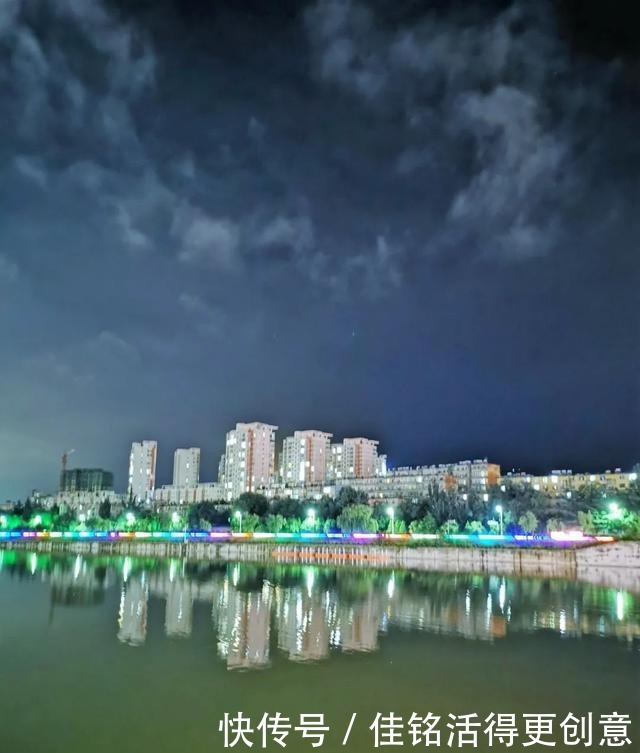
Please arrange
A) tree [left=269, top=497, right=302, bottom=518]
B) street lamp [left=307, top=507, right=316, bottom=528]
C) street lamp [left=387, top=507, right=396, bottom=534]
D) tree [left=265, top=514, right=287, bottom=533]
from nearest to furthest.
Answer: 1. street lamp [left=387, top=507, right=396, bottom=534]
2. tree [left=265, top=514, right=287, bottom=533]
3. street lamp [left=307, top=507, right=316, bottom=528]
4. tree [left=269, top=497, right=302, bottom=518]

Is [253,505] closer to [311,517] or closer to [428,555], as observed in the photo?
[311,517]

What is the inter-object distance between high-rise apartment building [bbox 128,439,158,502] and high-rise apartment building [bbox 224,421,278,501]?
25.2m

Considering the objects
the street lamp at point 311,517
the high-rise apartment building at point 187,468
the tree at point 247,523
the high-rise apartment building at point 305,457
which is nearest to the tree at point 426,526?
the street lamp at point 311,517

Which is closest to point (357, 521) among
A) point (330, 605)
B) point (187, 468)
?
point (330, 605)

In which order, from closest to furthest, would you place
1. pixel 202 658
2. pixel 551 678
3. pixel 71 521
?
pixel 551 678 → pixel 202 658 → pixel 71 521

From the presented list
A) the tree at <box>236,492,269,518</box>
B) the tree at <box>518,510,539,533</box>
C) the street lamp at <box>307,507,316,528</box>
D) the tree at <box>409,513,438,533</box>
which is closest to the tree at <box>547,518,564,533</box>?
the tree at <box>518,510,539,533</box>

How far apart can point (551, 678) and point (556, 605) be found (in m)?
11.6

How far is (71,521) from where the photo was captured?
82.6 m

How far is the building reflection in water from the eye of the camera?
57.9 feet

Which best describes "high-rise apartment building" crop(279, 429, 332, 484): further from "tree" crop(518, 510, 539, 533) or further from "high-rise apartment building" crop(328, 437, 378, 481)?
"tree" crop(518, 510, 539, 533)

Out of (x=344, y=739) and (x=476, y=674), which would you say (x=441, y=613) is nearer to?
(x=476, y=674)

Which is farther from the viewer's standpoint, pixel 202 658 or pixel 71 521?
pixel 71 521

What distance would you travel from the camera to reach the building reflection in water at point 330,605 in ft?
57.9

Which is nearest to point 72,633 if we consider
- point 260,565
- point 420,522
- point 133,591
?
point 133,591
